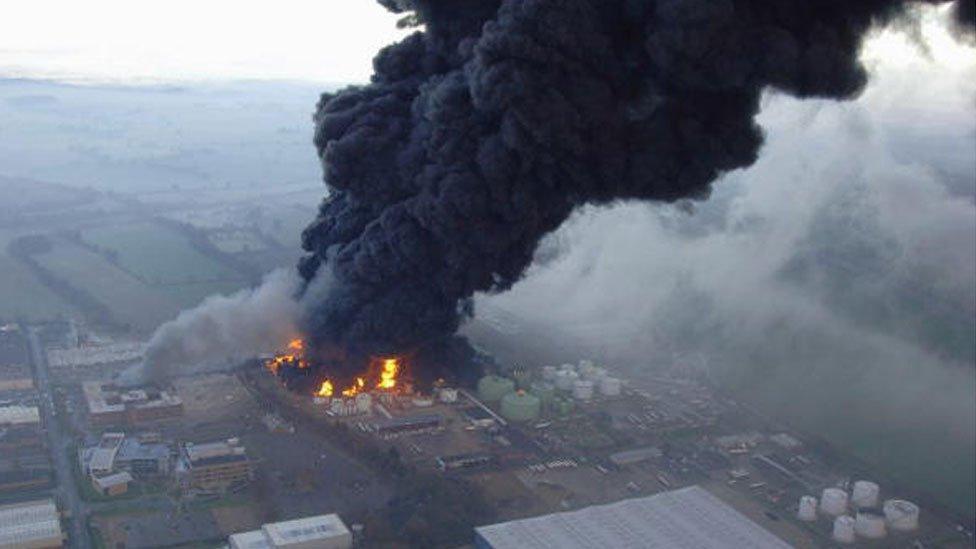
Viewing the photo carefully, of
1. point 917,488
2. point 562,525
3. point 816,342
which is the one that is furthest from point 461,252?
point 816,342

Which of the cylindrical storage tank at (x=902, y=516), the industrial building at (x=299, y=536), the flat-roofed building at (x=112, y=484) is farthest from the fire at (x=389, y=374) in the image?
the cylindrical storage tank at (x=902, y=516)

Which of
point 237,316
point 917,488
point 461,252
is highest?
point 461,252

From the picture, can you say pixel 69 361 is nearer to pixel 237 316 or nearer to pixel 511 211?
pixel 237 316

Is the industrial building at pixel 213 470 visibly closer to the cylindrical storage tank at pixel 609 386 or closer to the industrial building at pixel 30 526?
the industrial building at pixel 30 526

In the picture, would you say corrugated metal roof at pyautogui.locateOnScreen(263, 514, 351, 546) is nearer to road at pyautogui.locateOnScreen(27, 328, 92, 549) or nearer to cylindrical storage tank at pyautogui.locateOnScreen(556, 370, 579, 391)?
road at pyautogui.locateOnScreen(27, 328, 92, 549)

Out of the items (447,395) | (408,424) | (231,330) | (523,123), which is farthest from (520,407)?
(523,123)

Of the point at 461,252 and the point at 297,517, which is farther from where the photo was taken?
the point at 297,517

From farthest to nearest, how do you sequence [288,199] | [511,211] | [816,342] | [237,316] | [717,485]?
[288,199] < [816,342] < [717,485] < [237,316] < [511,211]
